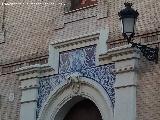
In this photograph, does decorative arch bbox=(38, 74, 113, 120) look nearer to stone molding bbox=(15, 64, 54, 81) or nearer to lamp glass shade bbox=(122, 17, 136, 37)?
stone molding bbox=(15, 64, 54, 81)

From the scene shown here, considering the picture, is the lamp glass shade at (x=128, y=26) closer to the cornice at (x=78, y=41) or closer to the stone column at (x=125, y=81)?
the stone column at (x=125, y=81)

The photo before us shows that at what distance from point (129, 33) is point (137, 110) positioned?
1.58 meters

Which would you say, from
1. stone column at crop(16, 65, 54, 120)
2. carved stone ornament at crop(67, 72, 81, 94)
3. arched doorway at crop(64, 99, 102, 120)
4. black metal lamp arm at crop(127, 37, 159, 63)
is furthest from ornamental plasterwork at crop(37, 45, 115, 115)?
black metal lamp arm at crop(127, 37, 159, 63)

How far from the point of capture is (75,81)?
425 inches

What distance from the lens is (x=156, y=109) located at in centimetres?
934

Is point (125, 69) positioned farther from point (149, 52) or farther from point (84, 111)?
point (84, 111)

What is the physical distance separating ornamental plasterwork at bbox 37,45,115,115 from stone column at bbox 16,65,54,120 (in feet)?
0.35

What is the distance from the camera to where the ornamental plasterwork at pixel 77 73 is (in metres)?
10.4

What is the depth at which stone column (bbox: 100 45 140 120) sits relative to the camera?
31.9 ft

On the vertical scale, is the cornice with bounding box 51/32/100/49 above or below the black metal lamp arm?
above

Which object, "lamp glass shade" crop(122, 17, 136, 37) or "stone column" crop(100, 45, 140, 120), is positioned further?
"stone column" crop(100, 45, 140, 120)

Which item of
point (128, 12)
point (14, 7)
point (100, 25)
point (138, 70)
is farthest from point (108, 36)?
point (14, 7)

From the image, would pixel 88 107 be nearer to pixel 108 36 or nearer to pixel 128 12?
pixel 108 36

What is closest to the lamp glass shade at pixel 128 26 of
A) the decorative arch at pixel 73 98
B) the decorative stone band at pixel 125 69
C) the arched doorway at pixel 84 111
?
the decorative stone band at pixel 125 69
